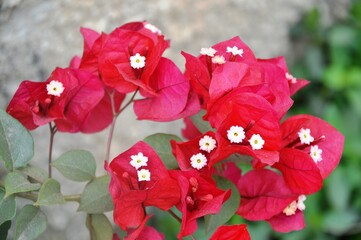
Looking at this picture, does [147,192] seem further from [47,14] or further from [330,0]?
[330,0]

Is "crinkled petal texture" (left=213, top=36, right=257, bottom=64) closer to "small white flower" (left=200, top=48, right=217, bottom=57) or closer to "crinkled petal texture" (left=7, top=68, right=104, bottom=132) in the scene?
"small white flower" (left=200, top=48, right=217, bottom=57)

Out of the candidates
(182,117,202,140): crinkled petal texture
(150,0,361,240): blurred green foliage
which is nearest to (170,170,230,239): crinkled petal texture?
(182,117,202,140): crinkled petal texture

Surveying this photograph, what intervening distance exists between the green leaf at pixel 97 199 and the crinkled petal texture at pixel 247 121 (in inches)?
5.8

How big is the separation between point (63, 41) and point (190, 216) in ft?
2.63

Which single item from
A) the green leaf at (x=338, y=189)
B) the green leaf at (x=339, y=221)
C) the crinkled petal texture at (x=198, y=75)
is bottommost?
the green leaf at (x=339, y=221)

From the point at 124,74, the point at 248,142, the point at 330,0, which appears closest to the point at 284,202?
the point at 248,142

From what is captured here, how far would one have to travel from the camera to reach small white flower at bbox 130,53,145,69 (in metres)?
0.79

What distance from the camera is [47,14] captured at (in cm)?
133

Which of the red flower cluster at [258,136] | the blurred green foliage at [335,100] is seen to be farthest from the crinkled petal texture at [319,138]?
the blurred green foliage at [335,100]

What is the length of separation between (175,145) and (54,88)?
180 millimetres

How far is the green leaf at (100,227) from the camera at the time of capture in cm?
76

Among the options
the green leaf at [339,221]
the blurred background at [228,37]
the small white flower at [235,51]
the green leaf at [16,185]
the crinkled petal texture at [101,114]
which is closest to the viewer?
the green leaf at [16,185]

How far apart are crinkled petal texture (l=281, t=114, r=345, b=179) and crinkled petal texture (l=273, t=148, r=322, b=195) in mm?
27

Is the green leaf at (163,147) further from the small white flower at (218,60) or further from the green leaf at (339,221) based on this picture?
the green leaf at (339,221)
